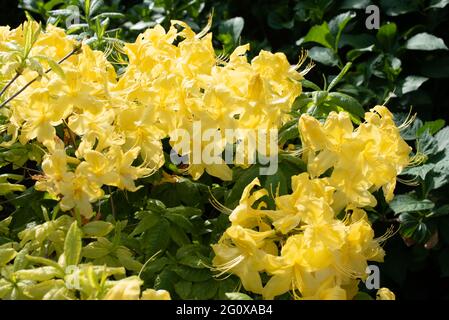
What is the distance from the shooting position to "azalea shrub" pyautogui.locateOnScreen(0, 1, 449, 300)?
1.51 meters

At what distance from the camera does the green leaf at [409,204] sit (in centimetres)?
246

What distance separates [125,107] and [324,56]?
1369mm

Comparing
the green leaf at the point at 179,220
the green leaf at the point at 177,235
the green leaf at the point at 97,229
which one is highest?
the green leaf at the point at 97,229

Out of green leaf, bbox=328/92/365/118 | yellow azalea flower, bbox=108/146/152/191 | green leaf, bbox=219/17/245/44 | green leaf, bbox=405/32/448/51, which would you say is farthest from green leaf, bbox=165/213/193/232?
green leaf, bbox=405/32/448/51

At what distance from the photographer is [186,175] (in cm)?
196

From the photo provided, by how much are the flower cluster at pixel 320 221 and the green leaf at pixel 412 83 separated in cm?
127

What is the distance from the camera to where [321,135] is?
166 centimetres

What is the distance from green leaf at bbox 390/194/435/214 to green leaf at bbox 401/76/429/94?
589 mm

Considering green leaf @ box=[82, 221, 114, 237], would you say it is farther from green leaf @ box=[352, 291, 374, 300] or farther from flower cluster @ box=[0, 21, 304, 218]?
green leaf @ box=[352, 291, 374, 300]

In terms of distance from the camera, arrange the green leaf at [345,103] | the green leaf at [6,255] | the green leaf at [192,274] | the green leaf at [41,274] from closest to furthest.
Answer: the green leaf at [41,274] → the green leaf at [6,255] → the green leaf at [192,274] → the green leaf at [345,103]

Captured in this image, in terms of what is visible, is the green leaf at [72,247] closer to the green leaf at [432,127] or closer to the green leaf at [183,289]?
the green leaf at [183,289]

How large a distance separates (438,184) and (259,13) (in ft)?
4.60

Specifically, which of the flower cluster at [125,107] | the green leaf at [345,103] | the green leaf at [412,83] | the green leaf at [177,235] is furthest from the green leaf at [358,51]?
the green leaf at [177,235]

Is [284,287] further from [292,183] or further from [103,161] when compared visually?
[103,161]
